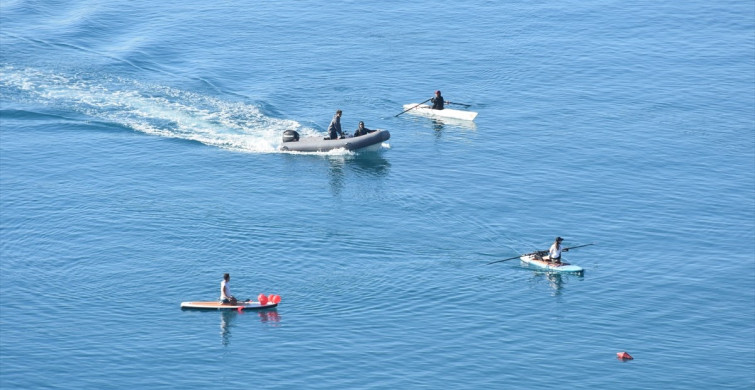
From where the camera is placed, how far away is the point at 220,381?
4966 cm

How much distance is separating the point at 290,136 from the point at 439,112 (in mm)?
13161

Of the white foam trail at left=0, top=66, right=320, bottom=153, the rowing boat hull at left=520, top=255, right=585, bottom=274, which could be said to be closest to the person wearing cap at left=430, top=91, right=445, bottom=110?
the white foam trail at left=0, top=66, right=320, bottom=153

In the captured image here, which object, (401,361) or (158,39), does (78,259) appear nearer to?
(401,361)

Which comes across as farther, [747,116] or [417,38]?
[417,38]

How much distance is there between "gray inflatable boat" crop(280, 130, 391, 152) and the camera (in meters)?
75.6

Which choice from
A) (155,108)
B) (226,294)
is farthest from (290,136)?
(226,294)

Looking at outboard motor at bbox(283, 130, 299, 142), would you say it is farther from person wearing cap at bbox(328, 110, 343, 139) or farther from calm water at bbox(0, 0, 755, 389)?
person wearing cap at bbox(328, 110, 343, 139)

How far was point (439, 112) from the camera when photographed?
8425 cm

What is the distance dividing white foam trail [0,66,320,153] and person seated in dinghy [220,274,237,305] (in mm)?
22608

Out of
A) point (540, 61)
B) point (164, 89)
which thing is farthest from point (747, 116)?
point (164, 89)

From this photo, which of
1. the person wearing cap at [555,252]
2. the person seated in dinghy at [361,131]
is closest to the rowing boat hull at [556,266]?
the person wearing cap at [555,252]

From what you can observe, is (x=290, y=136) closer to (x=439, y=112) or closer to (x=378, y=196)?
(x=378, y=196)

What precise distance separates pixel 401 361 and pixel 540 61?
5061 centimetres

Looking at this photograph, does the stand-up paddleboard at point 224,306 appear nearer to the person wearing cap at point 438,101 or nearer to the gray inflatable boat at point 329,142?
the gray inflatable boat at point 329,142
